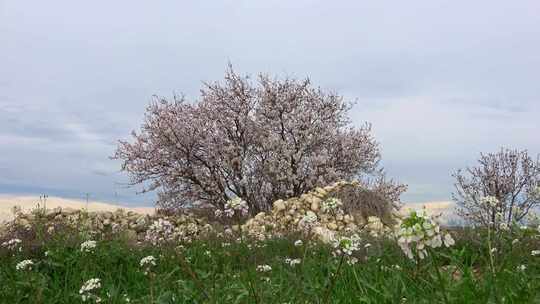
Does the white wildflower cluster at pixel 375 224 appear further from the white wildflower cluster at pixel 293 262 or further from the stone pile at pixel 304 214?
the white wildflower cluster at pixel 293 262

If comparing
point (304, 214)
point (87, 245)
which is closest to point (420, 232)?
point (87, 245)

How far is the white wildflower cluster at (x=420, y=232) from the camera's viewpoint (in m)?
2.95

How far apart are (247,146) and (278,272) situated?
20.5 meters

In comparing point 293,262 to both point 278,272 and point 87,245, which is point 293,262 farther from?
point 87,245

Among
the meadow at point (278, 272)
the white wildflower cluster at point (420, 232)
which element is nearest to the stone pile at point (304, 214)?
the meadow at point (278, 272)

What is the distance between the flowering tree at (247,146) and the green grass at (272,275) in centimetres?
1508

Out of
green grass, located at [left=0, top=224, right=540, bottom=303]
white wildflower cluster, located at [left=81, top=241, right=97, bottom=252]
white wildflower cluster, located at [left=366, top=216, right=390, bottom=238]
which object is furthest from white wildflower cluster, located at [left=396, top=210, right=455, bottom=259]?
white wildflower cluster, located at [left=366, top=216, right=390, bottom=238]

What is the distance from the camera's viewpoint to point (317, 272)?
303 inches

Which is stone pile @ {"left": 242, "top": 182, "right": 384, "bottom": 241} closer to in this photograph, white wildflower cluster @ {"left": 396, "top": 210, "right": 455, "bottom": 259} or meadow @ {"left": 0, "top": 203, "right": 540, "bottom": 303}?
meadow @ {"left": 0, "top": 203, "right": 540, "bottom": 303}

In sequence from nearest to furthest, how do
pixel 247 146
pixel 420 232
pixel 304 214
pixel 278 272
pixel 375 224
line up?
pixel 420 232, pixel 278 272, pixel 375 224, pixel 304 214, pixel 247 146

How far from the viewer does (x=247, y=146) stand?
92.5 feet

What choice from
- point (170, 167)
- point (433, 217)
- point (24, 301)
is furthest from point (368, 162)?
point (433, 217)

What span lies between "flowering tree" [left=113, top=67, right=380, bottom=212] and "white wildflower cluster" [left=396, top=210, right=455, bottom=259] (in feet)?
76.1

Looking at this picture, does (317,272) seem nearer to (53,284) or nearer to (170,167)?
(53,284)
